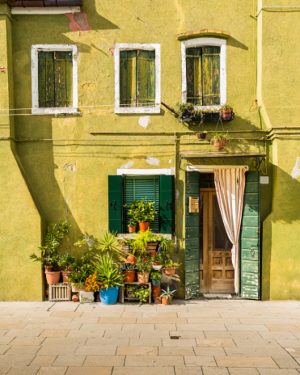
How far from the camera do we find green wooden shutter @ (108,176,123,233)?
9633 millimetres

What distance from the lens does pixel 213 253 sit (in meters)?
10.1

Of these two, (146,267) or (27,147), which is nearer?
(146,267)

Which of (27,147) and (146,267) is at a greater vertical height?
(27,147)

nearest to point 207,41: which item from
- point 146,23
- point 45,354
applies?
point 146,23

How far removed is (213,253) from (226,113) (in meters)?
3.44

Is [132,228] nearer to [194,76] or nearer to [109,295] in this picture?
[109,295]

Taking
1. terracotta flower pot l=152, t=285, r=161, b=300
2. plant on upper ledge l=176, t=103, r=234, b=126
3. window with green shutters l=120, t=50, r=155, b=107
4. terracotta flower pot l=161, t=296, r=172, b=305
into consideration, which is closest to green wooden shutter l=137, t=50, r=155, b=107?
window with green shutters l=120, t=50, r=155, b=107

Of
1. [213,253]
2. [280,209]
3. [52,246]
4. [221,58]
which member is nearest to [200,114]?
[221,58]

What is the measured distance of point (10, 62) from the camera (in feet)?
31.6

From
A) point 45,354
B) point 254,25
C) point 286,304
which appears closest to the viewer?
point 45,354

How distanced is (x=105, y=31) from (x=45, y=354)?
285 inches

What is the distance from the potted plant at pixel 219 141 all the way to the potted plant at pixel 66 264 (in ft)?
14.0

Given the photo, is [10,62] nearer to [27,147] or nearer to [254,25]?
[27,147]

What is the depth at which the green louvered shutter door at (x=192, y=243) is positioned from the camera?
9.56m
